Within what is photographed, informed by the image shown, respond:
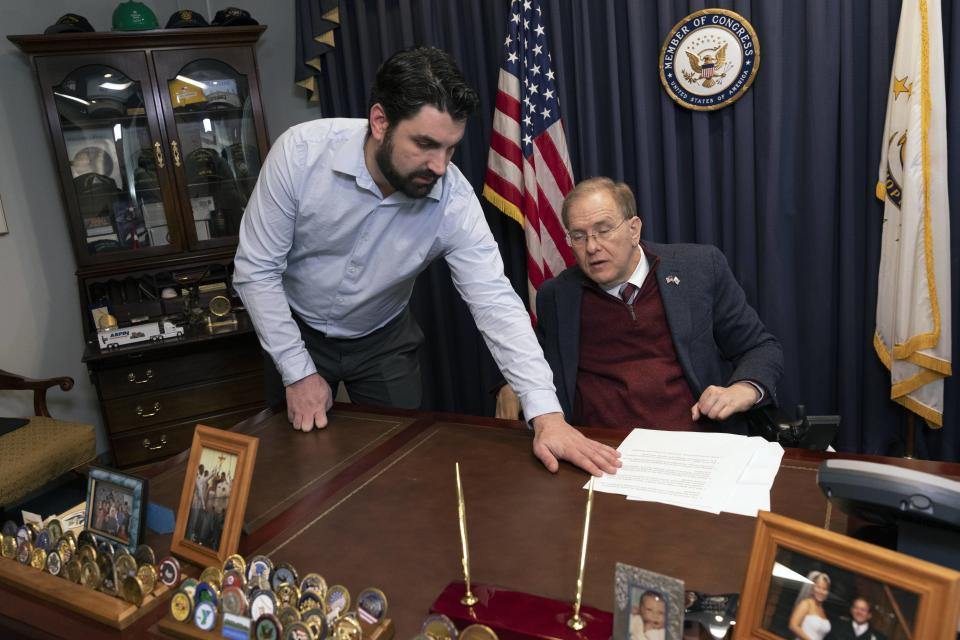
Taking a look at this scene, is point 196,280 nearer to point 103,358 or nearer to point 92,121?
point 103,358

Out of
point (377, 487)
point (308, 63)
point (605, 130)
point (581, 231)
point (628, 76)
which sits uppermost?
point (308, 63)

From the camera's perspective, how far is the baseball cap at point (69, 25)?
3.42 m

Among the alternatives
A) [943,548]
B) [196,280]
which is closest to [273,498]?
[943,548]

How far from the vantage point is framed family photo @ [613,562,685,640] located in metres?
0.83

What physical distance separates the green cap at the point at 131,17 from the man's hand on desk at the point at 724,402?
327 centimetres

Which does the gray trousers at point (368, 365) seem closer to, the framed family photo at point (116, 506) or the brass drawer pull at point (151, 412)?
the framed family photo at point (116, 506)

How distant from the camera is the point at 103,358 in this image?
345 centimetres

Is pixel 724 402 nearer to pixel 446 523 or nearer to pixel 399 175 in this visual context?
pixel 446 523

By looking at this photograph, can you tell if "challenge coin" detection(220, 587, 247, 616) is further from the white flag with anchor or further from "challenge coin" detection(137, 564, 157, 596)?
the white flag with anchor

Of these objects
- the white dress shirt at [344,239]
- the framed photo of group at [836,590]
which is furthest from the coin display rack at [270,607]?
the white dress shirt at [344,239]

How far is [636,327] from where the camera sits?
83.2 inches

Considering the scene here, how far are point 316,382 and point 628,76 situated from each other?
2.05 metres

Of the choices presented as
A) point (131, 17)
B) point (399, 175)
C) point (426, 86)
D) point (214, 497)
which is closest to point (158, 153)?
point (131, 17)

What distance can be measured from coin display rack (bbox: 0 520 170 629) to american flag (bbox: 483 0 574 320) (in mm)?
2347
